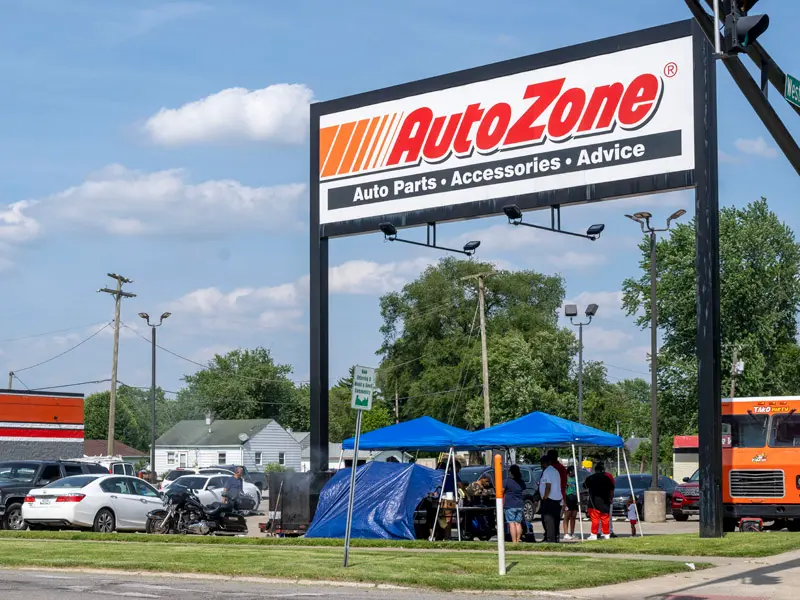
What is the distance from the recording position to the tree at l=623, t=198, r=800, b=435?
60438 mm

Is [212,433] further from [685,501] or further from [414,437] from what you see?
[414,437]

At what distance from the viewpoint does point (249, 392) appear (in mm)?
130125

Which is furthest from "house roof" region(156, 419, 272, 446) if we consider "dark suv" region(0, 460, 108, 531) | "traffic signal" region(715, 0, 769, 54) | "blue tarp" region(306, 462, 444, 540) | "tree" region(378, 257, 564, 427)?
"traffic signal" region(715, 0, 769, 54)

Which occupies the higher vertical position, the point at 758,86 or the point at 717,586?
the point at 758,86

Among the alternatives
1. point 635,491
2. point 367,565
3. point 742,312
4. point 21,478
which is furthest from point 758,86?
point 742,312

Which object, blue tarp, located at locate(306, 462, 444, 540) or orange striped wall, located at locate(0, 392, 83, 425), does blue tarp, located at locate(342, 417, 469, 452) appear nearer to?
blue tarp, located at locate(306, 462, 444, 540)

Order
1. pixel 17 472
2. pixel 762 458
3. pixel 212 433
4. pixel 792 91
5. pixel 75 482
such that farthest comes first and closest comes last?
pixel 212 433 < pixel 17 472 < pixel 75 482 < pixel 762 458 < pixel 792 91

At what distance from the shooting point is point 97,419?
146m

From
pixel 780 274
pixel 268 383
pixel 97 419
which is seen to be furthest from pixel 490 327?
pixel 97 419

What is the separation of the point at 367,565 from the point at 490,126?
1140 cm

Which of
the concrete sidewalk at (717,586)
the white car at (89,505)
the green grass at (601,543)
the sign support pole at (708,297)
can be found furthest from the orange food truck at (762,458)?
the white car at (89,505)

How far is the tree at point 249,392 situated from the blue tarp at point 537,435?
10419 cm

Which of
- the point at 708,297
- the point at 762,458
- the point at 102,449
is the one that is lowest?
the point at 102,449

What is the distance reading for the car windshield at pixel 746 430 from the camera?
84.9ft
